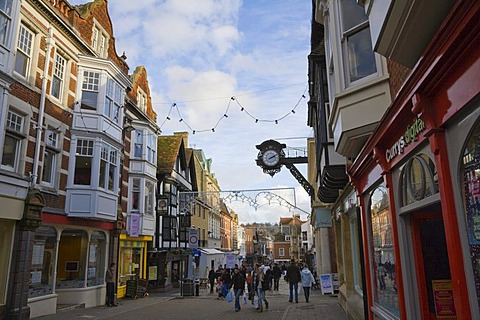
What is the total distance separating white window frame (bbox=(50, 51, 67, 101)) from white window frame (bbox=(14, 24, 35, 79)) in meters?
1.36

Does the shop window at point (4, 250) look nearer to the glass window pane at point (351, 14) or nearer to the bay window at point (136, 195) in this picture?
the bay window at point (136, 195)

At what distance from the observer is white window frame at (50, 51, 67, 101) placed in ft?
47.3

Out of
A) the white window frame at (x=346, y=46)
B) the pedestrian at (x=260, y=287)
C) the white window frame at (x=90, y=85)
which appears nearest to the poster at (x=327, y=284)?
the pedestrian at (x=260, y=287)

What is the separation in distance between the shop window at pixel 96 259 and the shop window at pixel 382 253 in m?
13.1

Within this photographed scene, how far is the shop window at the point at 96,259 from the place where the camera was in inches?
647

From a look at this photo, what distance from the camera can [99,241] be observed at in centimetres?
1747

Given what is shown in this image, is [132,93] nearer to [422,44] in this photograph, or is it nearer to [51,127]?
[51,127]

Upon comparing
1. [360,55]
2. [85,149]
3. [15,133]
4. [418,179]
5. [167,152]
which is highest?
[167,152]

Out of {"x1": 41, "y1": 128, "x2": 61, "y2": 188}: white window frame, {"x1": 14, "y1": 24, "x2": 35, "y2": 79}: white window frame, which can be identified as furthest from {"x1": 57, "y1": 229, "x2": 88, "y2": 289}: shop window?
{"x1": 14, "y1": 24, "x2": 35, "y2": 79}: white window frame

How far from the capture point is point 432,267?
505cm

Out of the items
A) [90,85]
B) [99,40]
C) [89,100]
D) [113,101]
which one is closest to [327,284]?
[113,101]

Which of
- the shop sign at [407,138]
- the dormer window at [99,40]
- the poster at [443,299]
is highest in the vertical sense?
the dormer window at [99,40]

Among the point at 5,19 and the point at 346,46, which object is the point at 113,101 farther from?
the point at 346,46

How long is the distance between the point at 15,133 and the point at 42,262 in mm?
4706
